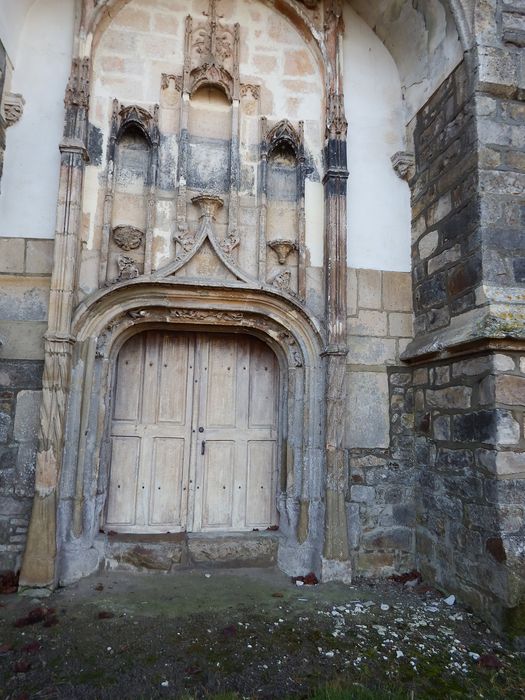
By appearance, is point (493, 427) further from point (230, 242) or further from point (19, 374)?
point (19, 374)

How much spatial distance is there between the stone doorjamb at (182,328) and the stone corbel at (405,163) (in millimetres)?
1563

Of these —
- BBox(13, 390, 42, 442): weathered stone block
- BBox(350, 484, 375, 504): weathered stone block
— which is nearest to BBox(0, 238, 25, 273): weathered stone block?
BBox(13, 390, 42, 442): weathered stone block

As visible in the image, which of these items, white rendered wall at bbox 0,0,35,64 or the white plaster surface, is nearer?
white rendered wall at bbox 0,0,35,64

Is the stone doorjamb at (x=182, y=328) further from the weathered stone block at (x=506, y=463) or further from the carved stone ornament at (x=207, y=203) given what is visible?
the weathered stone block at (x=506, y=463)

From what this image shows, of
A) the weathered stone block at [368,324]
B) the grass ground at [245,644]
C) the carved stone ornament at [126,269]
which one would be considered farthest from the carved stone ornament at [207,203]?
the grass ground at [245,644]

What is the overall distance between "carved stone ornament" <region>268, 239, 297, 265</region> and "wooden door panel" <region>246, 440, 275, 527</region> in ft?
5.07

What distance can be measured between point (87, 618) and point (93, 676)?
0.65 m

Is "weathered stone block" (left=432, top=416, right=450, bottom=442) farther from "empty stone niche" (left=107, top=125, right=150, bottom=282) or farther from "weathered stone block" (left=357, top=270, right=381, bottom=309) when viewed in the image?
"empty stone niche" (left=107, top=125, right=150, bottom=282)

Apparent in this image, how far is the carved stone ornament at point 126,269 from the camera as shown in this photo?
386cm

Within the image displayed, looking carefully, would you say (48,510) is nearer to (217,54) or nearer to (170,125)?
(170,125)

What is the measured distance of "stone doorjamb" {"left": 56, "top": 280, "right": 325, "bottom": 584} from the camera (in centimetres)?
365

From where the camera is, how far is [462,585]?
3.38m

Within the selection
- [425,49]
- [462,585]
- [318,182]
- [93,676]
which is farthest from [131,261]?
[462,585]

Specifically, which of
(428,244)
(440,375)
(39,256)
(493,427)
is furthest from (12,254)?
(493,427)
